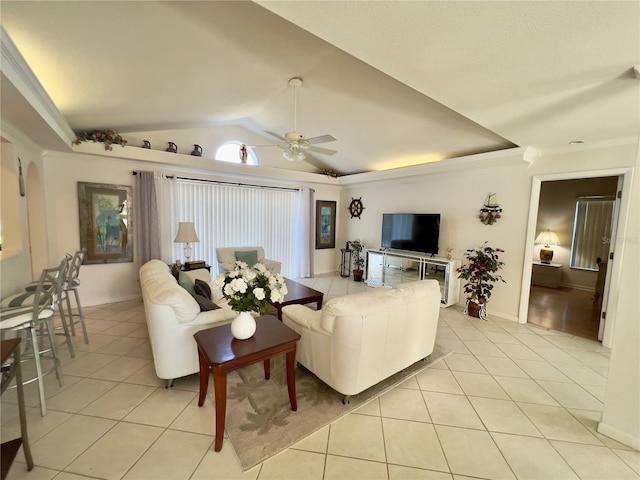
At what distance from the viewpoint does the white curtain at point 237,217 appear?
4.83 metres

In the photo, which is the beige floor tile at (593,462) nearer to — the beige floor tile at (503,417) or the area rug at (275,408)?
the beige floor tile at (503,417)

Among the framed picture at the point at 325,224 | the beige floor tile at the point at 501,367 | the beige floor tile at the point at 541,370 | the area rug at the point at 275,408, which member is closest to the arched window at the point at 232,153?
the framed picture at the point at 325,224

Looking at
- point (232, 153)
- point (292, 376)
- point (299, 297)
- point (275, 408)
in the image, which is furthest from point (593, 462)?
point (232, 153)

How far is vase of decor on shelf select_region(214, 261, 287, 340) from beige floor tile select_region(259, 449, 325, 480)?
757 millimetres

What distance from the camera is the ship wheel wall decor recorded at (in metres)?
6.38

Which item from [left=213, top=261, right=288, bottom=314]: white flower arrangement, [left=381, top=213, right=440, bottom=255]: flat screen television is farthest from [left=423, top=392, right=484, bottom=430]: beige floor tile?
Answer: [left=381, top=213, right=440, bottom=255]: flat screen television

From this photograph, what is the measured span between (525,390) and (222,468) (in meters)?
2.52

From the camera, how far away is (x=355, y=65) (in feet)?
9.76

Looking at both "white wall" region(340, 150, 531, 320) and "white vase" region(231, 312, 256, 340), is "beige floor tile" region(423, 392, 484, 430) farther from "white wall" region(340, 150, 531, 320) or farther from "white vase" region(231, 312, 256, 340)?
"white wall" region(340, 150, 531, 320)

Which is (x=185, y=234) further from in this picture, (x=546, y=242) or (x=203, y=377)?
(x=546, y=242)

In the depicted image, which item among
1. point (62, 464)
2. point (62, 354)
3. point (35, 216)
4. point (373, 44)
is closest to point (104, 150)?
point (35, 216)

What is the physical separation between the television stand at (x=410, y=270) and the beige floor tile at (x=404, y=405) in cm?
254

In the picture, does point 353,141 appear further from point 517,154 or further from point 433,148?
point 517,154

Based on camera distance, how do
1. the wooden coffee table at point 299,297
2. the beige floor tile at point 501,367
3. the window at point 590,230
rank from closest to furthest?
the beige floor tile at point 501,367 → the wooden coffee table at point 299,297 → the window at point 590,230
